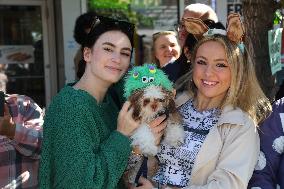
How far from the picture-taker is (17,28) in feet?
24.3

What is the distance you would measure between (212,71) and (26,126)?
3.59ft

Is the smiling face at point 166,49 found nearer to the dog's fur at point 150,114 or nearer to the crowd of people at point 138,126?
the crowd of people at point 138,126

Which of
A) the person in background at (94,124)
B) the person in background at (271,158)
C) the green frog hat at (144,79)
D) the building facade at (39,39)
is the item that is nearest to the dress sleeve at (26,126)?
the person in background at (94,124)

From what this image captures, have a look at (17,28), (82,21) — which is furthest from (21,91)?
(82,21)

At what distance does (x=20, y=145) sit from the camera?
250 centimetres

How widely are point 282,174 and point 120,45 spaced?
3.52 feet

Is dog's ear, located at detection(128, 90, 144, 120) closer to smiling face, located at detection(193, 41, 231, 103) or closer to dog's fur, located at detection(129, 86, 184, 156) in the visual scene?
dog's fur, located at detection(129, 86, 184, 156)

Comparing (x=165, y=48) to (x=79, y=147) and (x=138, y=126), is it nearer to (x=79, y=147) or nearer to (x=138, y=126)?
(x=138, y=126)

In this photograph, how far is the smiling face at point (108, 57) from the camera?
7.42ft

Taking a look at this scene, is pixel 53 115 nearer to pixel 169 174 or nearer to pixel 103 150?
pixel 103 150

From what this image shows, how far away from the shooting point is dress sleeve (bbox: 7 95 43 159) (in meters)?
2.47

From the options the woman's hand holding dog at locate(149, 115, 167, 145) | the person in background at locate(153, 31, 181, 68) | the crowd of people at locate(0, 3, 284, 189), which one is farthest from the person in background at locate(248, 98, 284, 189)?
the person in background at locate(153, 31, 181, 68)

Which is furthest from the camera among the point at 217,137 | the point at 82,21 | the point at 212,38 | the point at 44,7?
the point at 44,7

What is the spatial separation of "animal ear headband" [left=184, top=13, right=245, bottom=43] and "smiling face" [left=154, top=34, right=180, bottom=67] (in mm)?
1378
